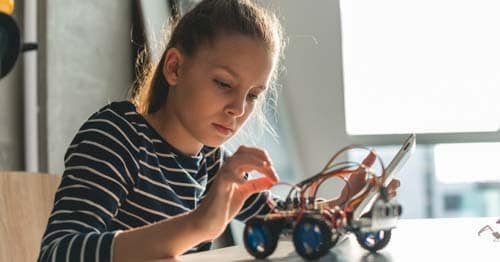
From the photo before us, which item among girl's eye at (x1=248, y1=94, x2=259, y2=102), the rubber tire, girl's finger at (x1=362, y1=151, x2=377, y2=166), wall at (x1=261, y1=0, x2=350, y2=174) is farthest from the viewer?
wall at (x1=261, y1=0, x2=350, y2=174)

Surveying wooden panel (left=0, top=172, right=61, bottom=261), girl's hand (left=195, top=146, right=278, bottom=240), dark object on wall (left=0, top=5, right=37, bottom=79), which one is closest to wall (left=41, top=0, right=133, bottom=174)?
wooden panel (left=0, top=172, right=61, bottom=261)

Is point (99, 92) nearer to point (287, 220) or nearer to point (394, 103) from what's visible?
point (394, 103)

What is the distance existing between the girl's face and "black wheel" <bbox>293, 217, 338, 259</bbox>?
0.30 meters

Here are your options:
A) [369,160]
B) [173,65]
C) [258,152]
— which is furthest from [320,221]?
[173,65]

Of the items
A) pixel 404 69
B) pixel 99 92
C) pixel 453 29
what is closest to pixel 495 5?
pixel 453 29

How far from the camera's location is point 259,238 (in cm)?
76

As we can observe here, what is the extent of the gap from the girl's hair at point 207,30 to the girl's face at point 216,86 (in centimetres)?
1

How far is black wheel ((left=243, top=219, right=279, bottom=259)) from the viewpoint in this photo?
29.7 inches

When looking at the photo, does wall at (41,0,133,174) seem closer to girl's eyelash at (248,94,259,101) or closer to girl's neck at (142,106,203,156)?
girl's neck at (142,106,203,156)

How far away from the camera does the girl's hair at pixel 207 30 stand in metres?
1.04

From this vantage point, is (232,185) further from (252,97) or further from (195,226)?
(252,97)

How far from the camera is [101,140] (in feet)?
3.18

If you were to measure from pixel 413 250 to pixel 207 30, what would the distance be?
434 millimetres

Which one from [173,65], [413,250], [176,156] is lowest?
[413,250]
